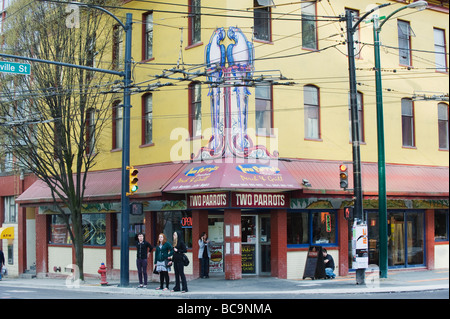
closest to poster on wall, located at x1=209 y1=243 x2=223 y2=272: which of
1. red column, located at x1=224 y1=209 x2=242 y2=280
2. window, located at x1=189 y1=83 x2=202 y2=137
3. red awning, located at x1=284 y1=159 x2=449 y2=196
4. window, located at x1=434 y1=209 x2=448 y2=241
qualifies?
red column, located at x1=224 y1=209 x2=242 y2=280

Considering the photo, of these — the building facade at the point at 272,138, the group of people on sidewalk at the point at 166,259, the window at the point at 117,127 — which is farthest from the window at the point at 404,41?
the group of people on sidewalk at the point at 166,259

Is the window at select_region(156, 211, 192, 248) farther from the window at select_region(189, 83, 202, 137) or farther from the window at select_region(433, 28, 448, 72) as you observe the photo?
the window at select_region(433, 28, 448, 72)

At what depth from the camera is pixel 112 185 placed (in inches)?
1022

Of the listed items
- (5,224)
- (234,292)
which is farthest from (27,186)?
(234,292)

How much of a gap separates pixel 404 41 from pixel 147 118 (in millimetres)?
11377

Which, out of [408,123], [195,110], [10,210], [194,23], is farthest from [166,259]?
[10,210]

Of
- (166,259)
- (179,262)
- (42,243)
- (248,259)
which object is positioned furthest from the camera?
(42,243)

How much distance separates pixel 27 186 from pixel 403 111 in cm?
1897

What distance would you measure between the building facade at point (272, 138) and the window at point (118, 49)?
87mm

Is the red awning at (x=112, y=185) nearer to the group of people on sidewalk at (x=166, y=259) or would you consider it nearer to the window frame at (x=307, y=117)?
the group of people on sidewalk at (x=166, y=259)

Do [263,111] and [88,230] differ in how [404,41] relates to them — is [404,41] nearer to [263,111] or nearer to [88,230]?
[263,111]

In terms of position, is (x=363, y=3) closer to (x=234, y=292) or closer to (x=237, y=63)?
(x=237, y=63)

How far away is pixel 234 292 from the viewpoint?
1906 centimetres

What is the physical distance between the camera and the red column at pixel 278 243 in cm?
2262
